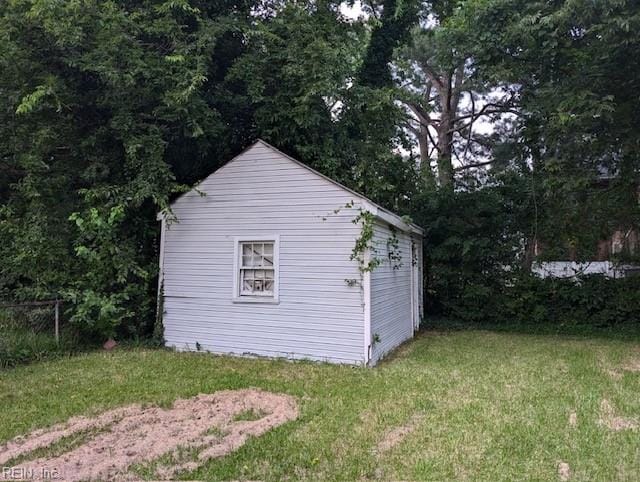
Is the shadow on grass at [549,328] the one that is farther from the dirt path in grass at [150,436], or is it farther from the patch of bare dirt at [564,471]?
the patch of bare dirt at [564,471]

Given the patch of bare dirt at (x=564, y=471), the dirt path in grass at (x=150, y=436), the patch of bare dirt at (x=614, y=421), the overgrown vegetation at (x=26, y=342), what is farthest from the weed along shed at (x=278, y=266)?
the patch of bare dirt at (x=564, y=471)

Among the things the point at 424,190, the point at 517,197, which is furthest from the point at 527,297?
the point at 424,190

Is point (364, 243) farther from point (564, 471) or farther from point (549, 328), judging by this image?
point (549, 328)

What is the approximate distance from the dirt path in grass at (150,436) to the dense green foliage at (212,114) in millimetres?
3397

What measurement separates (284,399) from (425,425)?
158cm

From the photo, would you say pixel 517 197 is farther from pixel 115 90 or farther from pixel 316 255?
pixel 115 90

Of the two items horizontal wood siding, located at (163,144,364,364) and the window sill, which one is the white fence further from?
the window sill

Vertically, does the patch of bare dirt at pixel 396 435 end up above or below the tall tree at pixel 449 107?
below

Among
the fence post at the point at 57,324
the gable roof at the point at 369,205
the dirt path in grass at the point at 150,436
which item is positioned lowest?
the dirt path in grass at the point at 150,436

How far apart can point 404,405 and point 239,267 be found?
375 cm

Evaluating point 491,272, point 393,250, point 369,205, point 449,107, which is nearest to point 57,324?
point 369,205

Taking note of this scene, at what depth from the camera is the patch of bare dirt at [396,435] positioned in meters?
3.73

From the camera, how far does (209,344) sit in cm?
774

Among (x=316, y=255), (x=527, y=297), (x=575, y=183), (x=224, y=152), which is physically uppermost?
(x=224, y=152)
